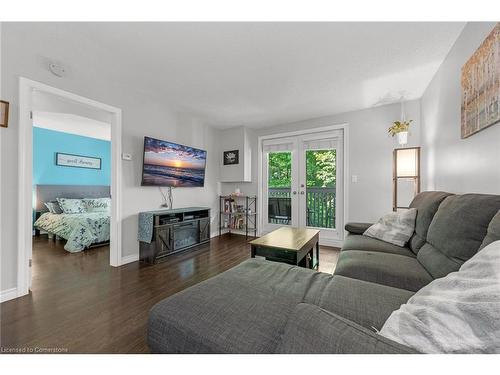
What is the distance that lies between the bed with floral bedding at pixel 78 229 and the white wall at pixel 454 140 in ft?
15.2

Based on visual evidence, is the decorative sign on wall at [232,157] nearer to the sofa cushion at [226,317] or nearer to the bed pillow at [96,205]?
the bed pillow at [96,205]

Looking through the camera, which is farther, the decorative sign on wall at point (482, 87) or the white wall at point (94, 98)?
the white wall at point (94, 98)

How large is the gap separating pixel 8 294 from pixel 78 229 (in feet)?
5.20

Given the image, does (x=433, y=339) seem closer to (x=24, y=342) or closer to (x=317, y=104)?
(x=24, y=342)

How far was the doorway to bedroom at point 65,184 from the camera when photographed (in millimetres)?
1856

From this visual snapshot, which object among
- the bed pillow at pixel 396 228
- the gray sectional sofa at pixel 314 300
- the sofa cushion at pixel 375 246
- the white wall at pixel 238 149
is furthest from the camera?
the white wall at pixel 238 149

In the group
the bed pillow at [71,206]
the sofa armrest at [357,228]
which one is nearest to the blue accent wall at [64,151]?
the bed pillow at [71,206]

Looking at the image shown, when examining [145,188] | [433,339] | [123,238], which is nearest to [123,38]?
[145,188]

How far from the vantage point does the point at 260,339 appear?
0.72m

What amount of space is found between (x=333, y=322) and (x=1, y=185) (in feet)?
8.48

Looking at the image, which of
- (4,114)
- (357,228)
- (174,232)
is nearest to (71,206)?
(174,232)

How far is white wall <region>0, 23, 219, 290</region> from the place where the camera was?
1739 millimetres

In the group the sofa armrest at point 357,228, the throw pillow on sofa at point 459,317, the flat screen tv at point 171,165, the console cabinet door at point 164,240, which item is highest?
the flat screen tv at point 171,165
